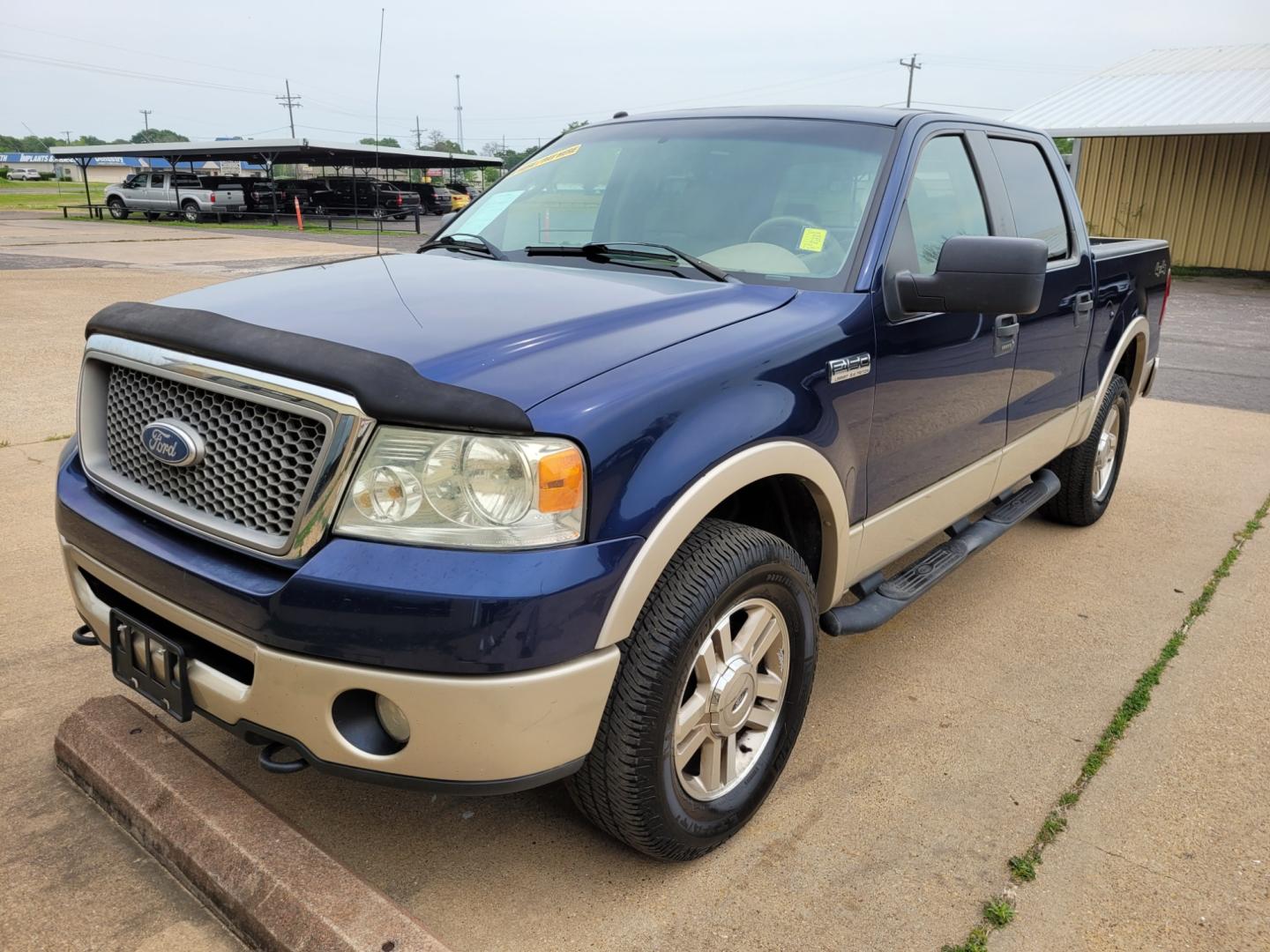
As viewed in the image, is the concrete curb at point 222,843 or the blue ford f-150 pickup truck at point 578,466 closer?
the blue ford f-150 pickup truck at point 578,466

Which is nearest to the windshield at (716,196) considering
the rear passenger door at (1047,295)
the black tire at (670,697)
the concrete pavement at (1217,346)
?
the black tire at (670,697)

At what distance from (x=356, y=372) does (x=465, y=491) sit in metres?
0.32

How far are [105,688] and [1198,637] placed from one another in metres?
3.89

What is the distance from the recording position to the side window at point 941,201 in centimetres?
322

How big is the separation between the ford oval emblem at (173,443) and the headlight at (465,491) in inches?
18.1

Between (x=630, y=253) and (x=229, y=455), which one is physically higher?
(x=630, y=253)

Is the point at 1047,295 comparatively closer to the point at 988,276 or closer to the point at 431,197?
the point at 988,276

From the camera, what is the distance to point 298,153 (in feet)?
118

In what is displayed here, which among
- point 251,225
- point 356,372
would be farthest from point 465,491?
point 251,225

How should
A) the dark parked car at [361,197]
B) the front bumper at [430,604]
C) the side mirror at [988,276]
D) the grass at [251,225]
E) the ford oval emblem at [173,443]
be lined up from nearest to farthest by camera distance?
the front bumper at [430,604] < the ford oval emblem at [173,443] < the side mirror at [988,276] < the grass at [251,225] < the dark parked car at [361,197]

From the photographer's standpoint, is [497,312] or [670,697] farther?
[497,312]

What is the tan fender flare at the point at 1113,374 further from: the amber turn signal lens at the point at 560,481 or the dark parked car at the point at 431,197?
the dark parked car at the point at 431,197

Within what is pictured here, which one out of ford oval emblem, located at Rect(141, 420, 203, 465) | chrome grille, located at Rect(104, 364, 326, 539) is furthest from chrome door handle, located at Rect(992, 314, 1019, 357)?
ford oval emblem, located at Rect(141, 420, 203, 465)

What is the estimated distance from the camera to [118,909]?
229cm
